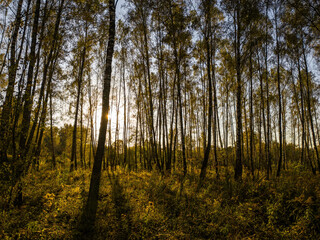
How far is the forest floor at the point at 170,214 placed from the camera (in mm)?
Answer: 4840

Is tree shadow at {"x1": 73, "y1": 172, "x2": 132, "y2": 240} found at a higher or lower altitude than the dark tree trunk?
lower

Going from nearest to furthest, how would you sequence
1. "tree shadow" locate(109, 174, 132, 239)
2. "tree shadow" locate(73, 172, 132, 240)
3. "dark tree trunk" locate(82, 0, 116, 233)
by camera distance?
1. "tree shadow" locate(73, 172, 132, 240)
2. "tree shadow" locate(109, 174, 132, 239)
3. "dark tree trunk" locate(82, 0, 116, 233)

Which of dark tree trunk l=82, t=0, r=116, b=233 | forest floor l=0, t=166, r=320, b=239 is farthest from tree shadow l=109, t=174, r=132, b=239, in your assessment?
dark tree trunk l=82, t=0, r=116, b=233

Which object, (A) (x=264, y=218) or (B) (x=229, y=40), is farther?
(B) (x=229, y=40)

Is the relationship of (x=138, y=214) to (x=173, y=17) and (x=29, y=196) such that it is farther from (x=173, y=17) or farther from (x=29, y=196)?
(x=173, y=17)

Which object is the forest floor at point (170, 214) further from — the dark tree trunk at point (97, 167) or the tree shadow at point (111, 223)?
the dark tree trunk at point (97, 167)

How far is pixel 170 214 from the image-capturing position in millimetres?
5930

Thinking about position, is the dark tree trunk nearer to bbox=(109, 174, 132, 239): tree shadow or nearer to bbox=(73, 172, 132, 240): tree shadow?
bbox=(73, 172, 132, 240): tree shadow

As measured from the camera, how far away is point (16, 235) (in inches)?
179

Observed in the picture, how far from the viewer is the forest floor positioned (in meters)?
4.84

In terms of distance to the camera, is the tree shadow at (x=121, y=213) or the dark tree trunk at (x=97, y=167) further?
the dark tree trunk at (x=97, y=167)

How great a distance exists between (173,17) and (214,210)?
453 inches

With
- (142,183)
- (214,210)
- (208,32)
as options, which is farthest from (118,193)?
(208,32)

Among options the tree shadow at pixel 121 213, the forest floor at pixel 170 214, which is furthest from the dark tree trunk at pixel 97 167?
the tree shadow at pixel 121 213
